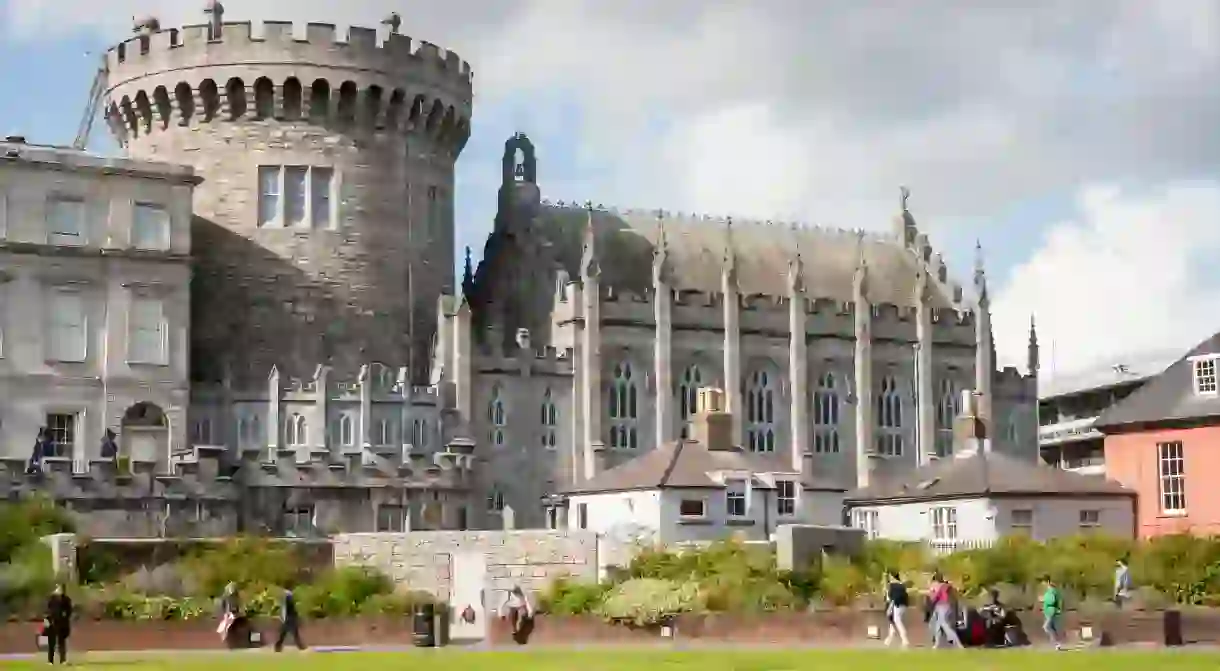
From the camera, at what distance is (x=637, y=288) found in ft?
267

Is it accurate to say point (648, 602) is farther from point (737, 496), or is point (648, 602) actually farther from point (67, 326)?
point (67, 326)

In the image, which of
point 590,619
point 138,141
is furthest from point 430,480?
point 590,619

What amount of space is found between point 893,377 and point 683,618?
1635 inches

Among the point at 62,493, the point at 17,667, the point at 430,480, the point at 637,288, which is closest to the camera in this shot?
the point at 17,667

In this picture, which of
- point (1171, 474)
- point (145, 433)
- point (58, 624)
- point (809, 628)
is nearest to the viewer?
point (58, 624)

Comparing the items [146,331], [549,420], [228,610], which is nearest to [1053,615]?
[228,610]

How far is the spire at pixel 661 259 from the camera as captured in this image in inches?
3056

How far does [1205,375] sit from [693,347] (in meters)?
24.5

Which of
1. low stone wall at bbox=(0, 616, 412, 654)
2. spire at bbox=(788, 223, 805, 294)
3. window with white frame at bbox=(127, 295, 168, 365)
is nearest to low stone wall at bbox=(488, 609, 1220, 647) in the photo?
low stone wall at bbox=(0, 616, 412, 654)

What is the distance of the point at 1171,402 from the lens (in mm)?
58438

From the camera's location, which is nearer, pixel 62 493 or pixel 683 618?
pixel 683 618

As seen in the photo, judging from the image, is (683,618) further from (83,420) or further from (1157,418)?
(83,420)

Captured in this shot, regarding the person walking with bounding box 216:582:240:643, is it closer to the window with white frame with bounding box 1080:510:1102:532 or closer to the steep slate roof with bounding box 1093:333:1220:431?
the window with white frame with bounding box 1080:510:1102:532

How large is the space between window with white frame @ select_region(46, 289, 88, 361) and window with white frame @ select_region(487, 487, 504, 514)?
14.2m
